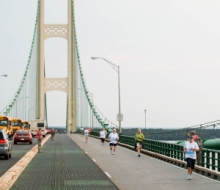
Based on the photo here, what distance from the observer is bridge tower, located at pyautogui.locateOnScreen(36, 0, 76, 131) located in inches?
3546

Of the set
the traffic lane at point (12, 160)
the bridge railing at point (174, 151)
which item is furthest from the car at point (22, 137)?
the bridge railing at point (174, 151)

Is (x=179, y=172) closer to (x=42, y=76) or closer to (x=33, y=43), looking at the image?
(x=42, y=76)

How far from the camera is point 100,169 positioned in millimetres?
22141

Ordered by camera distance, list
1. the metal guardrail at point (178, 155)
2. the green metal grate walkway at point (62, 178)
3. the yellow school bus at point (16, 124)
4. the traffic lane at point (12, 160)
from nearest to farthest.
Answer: the green metal grate walkway at point (62, 178)
the metal guardrail at point (178, 155)
the traffic lane at point (12, 160)
the yellow school bus at point (16, 124)

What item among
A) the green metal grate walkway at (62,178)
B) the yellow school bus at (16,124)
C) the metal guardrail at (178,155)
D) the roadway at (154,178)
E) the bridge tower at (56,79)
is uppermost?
the bridge tower at (56,79)

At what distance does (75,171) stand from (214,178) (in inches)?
201

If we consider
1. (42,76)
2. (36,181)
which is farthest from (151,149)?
(42,76)

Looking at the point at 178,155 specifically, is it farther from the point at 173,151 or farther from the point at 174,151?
the point at 173,151

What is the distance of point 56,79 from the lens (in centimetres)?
9356

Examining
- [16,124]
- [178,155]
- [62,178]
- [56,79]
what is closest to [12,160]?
[178,155]

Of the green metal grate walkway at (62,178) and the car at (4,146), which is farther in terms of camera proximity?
the car at (4,146)

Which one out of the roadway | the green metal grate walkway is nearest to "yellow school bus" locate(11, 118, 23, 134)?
the green metal grate walkway

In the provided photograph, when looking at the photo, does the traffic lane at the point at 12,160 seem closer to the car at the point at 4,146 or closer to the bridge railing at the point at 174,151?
the car at the point at 4,146

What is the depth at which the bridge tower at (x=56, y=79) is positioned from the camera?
3546 inches
